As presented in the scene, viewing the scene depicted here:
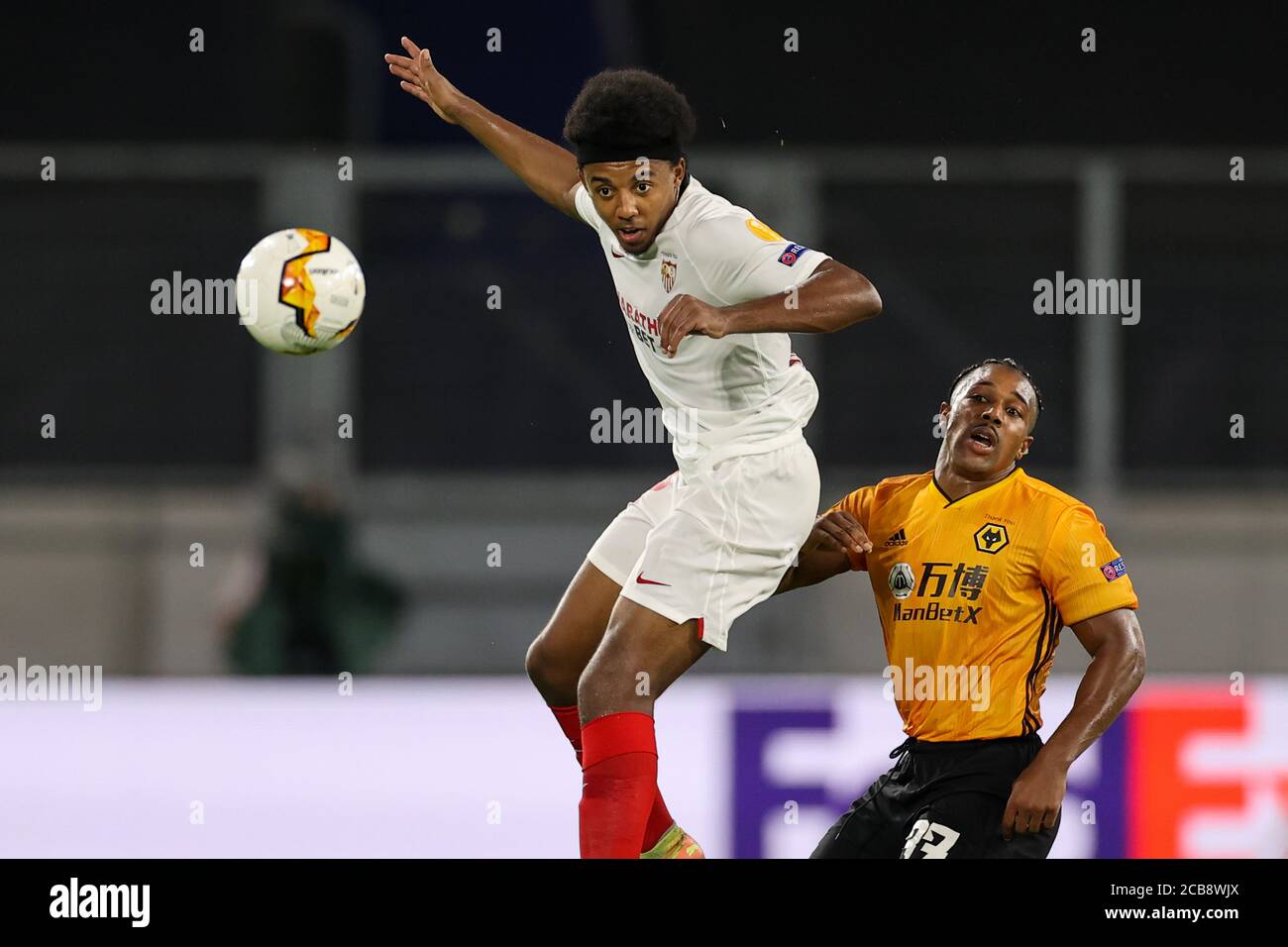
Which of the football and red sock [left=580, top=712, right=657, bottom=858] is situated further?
the football

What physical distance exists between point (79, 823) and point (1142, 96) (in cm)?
727

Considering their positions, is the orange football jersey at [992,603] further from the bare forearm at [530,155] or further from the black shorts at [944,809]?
the bare forearm at [530,155]

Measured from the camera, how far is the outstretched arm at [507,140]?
375 centimetres

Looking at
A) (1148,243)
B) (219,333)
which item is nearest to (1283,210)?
(1148,243)

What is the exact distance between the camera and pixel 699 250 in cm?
320

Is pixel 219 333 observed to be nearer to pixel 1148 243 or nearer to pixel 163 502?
pixel 163 502

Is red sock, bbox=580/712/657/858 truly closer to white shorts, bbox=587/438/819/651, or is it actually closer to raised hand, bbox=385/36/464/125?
white shorts, bbox=587/438/819/651

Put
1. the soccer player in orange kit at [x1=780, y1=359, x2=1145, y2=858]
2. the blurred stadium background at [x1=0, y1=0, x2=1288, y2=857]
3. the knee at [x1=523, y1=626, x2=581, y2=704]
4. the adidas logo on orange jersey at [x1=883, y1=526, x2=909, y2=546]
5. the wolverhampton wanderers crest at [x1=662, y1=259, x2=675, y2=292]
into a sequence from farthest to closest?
the blurred stadium background at [x1=0, y1=0, x2=1288, y2=857], the adidas logo on orange jersey at [x1=883, y1=526, x2=909, y2=546], the knee at [x1=523, y1=626, x2=581, y2=704], the soccer player in orange kit at [x1=780, y1=359, x2=1145, y2=858], the wolverhampton wanderers crest at [x1=662, y1=259, x2=675, y2=292]

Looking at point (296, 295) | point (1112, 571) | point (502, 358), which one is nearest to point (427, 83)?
point (296, 295)

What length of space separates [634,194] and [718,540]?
2.27 feet

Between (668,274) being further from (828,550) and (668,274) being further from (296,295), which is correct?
(296,295)

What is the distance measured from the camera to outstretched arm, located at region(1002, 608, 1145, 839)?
3197mm

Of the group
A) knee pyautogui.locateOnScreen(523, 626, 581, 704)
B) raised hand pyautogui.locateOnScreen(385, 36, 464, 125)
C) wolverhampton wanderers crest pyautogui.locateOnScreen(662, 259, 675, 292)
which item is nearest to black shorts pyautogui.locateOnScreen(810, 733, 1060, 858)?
knee pyautogui.locateOnScreen(523, 626, 581, 704)

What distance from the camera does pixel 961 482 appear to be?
3590 mm
